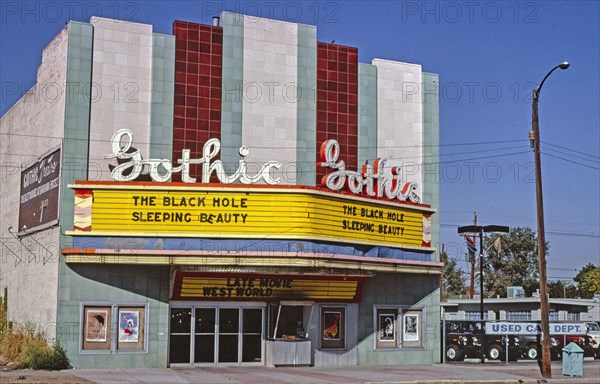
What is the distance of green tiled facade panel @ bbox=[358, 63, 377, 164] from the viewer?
36250 mm

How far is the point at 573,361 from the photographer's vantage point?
32969 millimetres

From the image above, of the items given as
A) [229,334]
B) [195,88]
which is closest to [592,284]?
[229,334]

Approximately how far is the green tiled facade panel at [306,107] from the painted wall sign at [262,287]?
165 inches

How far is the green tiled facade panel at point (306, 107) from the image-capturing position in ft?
114

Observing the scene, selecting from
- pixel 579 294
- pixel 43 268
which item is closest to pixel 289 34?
pixel 43 268

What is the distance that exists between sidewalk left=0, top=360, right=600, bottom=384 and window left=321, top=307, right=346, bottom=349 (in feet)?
4.31

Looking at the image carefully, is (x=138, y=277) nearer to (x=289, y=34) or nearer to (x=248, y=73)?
(x=248, y=73)

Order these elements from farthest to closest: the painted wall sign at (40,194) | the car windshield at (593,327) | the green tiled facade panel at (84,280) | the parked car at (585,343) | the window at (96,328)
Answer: the car windshield at (593,327) < the parked car at (585,343) < the painted wall sign at (40,194) < the window at (96,328) < the green tiled facade panel at (84,280)

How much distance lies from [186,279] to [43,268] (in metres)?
5.86

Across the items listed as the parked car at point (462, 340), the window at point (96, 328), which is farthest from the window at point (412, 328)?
the window at point (96, 328)

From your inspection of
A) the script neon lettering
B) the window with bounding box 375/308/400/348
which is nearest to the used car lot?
the window with bounding box 375/308/400/348

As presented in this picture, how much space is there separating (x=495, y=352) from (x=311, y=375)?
14672 mm

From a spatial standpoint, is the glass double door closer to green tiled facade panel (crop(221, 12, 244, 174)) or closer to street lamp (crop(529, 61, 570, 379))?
green tiled facade panel (crop(221, 12, 244, 174))

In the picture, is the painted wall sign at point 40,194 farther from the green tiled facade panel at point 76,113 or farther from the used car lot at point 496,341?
the used car lot at point 496,341
